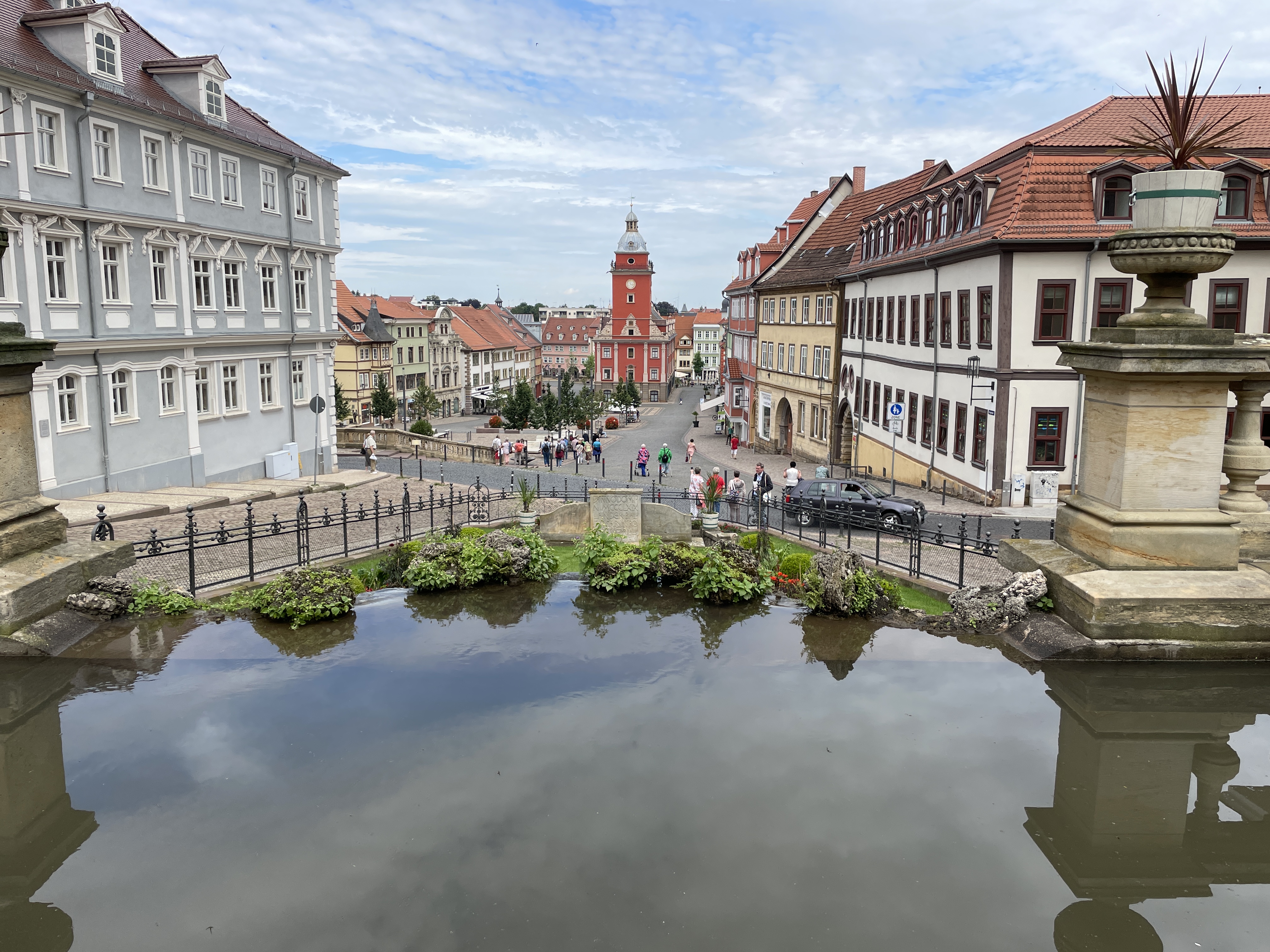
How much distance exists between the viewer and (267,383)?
106ft

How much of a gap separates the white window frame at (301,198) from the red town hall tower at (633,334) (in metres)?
102

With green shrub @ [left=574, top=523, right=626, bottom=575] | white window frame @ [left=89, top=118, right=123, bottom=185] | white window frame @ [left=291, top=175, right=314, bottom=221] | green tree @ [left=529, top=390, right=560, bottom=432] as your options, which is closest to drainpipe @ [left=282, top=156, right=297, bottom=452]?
white window frame @ [left=291, top=175, right=314, bottom=221]

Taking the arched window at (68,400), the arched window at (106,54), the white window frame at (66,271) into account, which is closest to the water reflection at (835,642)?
the arched window at (68,400)

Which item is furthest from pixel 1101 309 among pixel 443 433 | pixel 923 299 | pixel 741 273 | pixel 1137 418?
pixel 443 433

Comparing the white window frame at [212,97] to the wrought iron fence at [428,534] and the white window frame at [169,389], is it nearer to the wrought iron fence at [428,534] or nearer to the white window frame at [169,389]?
the white window frame at [169,389]

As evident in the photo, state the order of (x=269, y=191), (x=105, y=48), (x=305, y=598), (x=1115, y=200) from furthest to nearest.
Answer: (x=269, y=191)
(x=1115, y=200)
(x=105, y=48)
(x=305, y=598)

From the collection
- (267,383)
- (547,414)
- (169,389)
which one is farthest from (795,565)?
(547,414)

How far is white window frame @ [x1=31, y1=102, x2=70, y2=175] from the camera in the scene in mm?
21562

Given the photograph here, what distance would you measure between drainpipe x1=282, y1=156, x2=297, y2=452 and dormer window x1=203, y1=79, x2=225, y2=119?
2.94 m

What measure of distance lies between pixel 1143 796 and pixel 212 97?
31.4 m

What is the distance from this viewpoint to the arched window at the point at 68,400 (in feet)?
74.9

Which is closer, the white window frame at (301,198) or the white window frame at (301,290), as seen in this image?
the white window frame at (301,198)

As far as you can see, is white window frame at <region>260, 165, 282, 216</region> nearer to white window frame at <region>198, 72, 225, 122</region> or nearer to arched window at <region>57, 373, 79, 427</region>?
white window frame at <region>198, 72, 225, 122</region>

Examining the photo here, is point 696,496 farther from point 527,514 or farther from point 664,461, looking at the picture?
point 664,461
